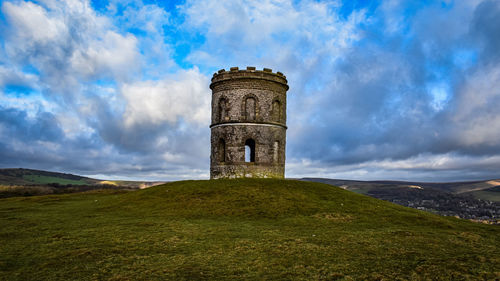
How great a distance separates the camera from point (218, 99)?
27.7 metres

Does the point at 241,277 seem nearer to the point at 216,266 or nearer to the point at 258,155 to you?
the point at 216,266

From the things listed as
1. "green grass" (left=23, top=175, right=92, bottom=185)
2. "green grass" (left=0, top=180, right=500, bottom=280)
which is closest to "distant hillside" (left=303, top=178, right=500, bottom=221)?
"green grass" (left=0, top=180, right=500, bottom=280)

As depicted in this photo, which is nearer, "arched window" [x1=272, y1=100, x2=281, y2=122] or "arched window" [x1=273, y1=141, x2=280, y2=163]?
"arched window" [x1=273, y1=141, x2=280, y2=163]

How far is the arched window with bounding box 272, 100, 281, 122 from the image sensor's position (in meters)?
27.5

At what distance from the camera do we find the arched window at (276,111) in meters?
27.5

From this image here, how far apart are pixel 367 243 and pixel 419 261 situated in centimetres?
208

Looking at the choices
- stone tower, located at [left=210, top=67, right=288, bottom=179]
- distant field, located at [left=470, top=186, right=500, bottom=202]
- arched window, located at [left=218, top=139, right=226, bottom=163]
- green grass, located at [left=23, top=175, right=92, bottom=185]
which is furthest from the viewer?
distant field, located at [left=470, top=186, right=500, bottom=202]

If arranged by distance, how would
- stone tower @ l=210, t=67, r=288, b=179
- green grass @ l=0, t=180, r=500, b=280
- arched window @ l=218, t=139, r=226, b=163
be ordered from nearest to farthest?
green grass @ l=0, t=180, r=500, b=280
stone tower @ l=210, t=67, r=288, b=179
arched window @ l=218, t=139, r=226, b=163

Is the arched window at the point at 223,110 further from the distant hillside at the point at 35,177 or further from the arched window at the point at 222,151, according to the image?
Result: the distant hillside at the point at 35,177

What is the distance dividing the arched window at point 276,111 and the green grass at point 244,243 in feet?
33.4

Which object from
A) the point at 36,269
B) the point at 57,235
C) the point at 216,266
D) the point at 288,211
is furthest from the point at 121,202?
the point at 216,266

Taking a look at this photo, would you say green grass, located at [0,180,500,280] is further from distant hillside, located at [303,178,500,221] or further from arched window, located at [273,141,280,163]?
distant hillside, located at [303,178,500,221]

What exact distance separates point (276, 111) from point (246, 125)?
10.6 feet

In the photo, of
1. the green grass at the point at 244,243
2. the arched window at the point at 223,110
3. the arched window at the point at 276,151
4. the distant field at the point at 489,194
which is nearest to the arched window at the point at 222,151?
the arched window at the point at 223,110
